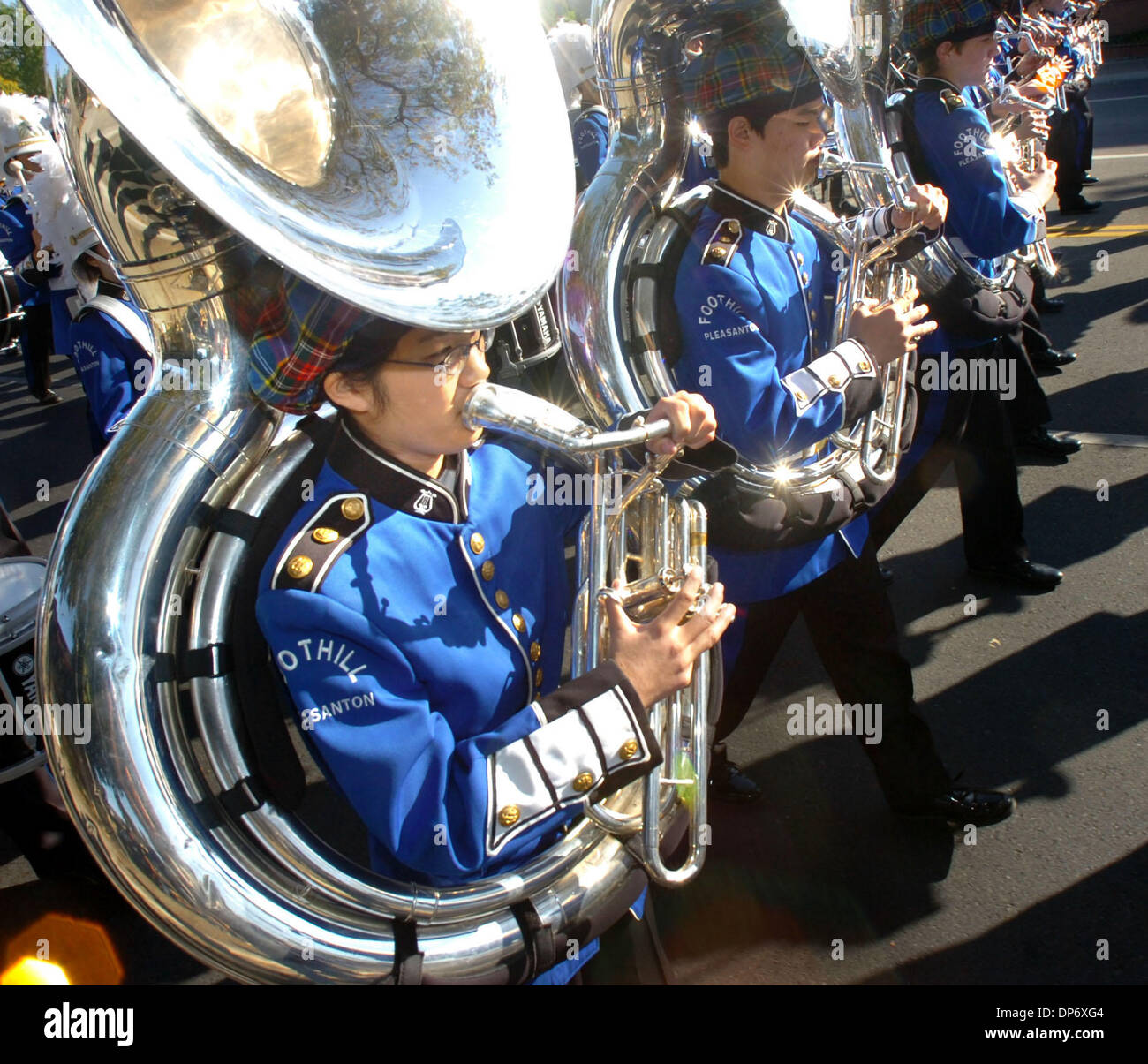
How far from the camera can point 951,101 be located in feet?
9.51

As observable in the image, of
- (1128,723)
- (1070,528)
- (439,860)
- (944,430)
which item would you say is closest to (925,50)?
(944,430)

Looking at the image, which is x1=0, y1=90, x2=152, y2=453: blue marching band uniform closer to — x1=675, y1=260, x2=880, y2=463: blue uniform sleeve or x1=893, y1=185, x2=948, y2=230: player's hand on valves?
x1=675, y1=260, x2=880, y2=463: blue uniform sleeve

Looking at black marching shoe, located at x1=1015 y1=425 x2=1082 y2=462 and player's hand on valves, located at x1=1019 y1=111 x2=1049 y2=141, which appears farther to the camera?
black marching shoe, located at x1=1015 y1=425 x2=1082 y2=462

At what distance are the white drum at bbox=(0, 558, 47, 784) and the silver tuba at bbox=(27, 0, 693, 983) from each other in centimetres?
128

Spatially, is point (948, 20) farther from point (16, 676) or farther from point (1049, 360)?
point (16, 676)

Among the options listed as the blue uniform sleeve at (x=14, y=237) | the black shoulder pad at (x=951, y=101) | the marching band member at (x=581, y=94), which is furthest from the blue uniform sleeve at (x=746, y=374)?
the blue uniform sleeve at (x=14, y=237)

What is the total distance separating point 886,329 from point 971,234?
968mm

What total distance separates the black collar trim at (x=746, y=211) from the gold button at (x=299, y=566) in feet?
4.34

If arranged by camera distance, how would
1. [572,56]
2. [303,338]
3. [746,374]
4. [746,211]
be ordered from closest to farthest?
1. [303,338]
2. [746,374]
3. [746,211]
4. [572,56]

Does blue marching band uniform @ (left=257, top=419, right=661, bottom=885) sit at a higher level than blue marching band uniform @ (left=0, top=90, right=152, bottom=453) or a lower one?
lower

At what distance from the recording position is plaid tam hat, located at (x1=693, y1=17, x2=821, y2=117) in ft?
6.67

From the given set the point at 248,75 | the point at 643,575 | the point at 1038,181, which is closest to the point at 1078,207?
Result: the point at 1038,181

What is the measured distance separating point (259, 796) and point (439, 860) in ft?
0.80

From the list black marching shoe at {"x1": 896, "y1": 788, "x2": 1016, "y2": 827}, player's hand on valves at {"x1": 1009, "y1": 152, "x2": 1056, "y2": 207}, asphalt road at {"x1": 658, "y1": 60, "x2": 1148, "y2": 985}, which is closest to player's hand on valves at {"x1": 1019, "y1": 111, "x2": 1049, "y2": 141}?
player's hand on valves at {"x1": 1009, "y1": 152, "x2": 1056, "y2": 207}
